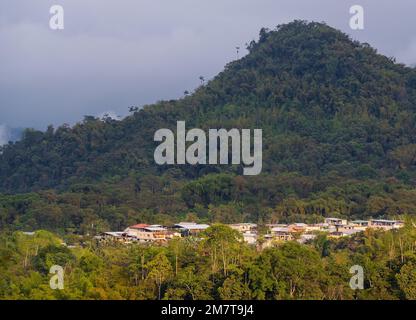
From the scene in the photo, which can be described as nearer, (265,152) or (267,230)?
(267,230)

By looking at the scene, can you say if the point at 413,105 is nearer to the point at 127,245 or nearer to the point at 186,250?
the point at 127,245

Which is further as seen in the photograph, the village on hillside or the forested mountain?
the forested mountain

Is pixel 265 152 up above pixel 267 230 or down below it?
above

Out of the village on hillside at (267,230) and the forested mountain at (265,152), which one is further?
the forested mountain at (265,152)

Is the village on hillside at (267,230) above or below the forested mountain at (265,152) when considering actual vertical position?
below
